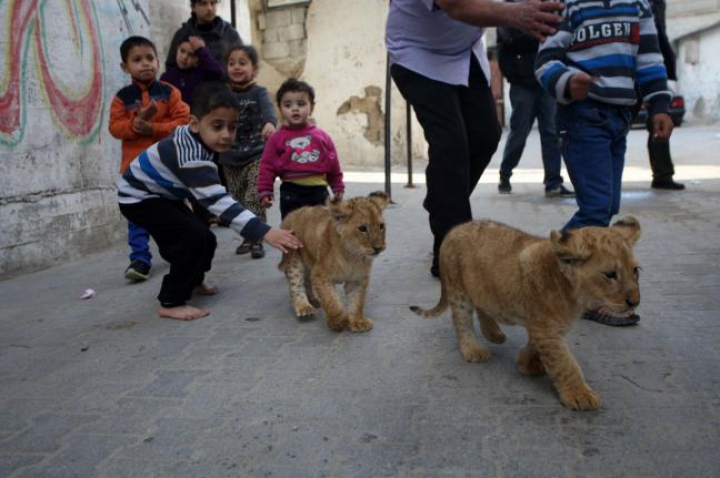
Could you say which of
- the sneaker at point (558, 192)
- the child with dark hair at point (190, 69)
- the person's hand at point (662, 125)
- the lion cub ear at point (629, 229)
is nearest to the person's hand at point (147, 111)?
the child with dark hair at point (190, 69)

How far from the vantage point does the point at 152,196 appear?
446 cm

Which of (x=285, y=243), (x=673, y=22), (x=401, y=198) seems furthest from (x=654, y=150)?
(x=673, y=22)

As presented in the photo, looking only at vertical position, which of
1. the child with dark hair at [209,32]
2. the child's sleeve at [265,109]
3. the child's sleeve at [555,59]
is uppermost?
the child with dark hair at [209,32]

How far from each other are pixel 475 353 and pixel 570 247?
875 mm

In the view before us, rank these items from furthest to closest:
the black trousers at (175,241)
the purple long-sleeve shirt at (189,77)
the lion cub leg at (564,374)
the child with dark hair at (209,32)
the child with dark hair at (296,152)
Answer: the child with dark hair at (209,32) < the purple long-sleeve shirt at (189,77) < the child with dark hair at (296,152) < the black trousers at (175,241) < the lion cub leg at (564,374)

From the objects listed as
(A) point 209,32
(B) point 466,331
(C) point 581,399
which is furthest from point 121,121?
(C) point 581,399

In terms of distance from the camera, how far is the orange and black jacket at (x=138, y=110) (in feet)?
17.9

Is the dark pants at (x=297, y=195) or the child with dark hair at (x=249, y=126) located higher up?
the child with dark hair at (x=249, y=126)

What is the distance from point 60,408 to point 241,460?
1.08 meters

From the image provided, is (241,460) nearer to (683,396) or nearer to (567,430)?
(567,430)

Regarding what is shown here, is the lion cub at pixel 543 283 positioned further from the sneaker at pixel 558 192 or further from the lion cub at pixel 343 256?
the sneaker at pixel 558 192

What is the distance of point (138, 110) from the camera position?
551 centimetres

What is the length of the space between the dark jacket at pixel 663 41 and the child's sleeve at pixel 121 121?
15.2 feet

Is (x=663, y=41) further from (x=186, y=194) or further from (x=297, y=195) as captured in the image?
(x=186, y=194)
